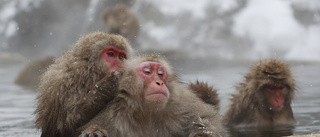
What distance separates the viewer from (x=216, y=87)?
1021 cm

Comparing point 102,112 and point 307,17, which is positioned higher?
point 307,17

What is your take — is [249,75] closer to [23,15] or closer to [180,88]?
[180,88]

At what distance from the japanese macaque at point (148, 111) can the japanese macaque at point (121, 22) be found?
8147 millimetres

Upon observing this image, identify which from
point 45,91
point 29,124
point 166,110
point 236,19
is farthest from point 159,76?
point 236,19

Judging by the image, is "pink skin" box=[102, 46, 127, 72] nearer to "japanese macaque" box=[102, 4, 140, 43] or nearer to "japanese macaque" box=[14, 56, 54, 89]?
"japanese macaque" box=[14, 56, 54, 89]

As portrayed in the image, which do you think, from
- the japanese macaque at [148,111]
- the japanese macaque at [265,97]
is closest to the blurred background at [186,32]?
the japanese macaque at [265,97]

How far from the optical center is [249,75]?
6.51 m

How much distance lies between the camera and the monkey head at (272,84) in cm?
625

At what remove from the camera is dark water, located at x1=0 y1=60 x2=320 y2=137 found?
6.16m

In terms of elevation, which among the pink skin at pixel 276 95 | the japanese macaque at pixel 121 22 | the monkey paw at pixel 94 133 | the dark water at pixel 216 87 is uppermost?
the japanese macaque at pixel 121 22

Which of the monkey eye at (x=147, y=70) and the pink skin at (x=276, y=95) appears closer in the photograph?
the monkey eye at (x=147, y=70)

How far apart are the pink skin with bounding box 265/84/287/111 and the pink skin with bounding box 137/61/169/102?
239 cm

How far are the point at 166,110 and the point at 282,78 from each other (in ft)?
7.97

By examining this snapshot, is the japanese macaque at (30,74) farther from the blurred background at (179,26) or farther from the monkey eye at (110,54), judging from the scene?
the monkey eye at (110,54)
